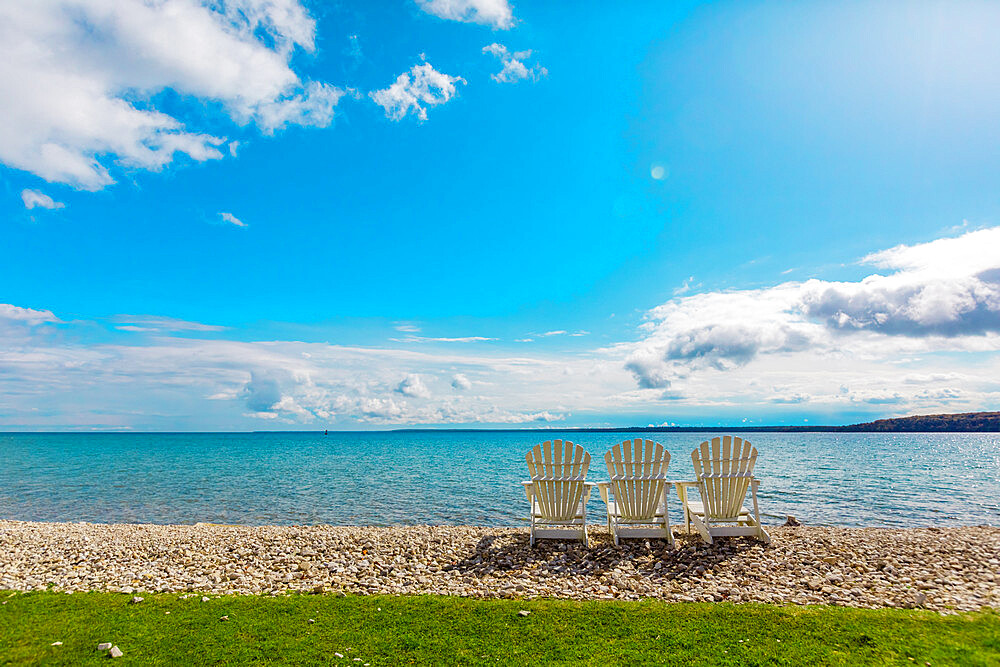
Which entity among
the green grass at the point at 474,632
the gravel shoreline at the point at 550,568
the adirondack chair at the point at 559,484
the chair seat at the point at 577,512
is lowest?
the gravel shoreline at the point at 550,568

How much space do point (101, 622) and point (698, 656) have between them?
4726mm

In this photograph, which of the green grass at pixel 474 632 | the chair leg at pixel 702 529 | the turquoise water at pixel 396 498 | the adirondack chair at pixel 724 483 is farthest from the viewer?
the turquoise water at pixel 396 498

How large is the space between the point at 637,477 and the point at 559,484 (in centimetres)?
111

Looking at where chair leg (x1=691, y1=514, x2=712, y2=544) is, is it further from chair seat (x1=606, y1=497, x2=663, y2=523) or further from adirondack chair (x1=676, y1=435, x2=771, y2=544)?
chair seat (x1=606, y1=497, x2=663, y2=523)

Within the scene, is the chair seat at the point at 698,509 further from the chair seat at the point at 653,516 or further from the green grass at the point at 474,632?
the green grass at the point at 474,632

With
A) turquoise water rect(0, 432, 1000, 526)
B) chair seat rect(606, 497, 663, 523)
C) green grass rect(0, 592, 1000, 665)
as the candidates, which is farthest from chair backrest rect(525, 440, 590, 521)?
turquoise water rect(0, 432, 1000, 526)

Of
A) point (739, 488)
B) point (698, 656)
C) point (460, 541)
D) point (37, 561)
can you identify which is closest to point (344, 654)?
point (698, 656)

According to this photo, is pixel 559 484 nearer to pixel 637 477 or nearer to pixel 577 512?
pixel 577 512

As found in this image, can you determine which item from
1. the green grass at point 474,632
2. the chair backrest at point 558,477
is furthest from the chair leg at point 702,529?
the green grass at point 474,632

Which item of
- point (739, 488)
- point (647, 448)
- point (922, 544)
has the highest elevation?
point (647, 448)

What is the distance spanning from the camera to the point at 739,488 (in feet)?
23.7

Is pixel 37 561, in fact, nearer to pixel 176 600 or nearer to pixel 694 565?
pixel 176 600

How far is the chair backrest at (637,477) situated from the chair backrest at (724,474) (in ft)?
1.75

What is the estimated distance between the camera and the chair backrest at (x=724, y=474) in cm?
723
